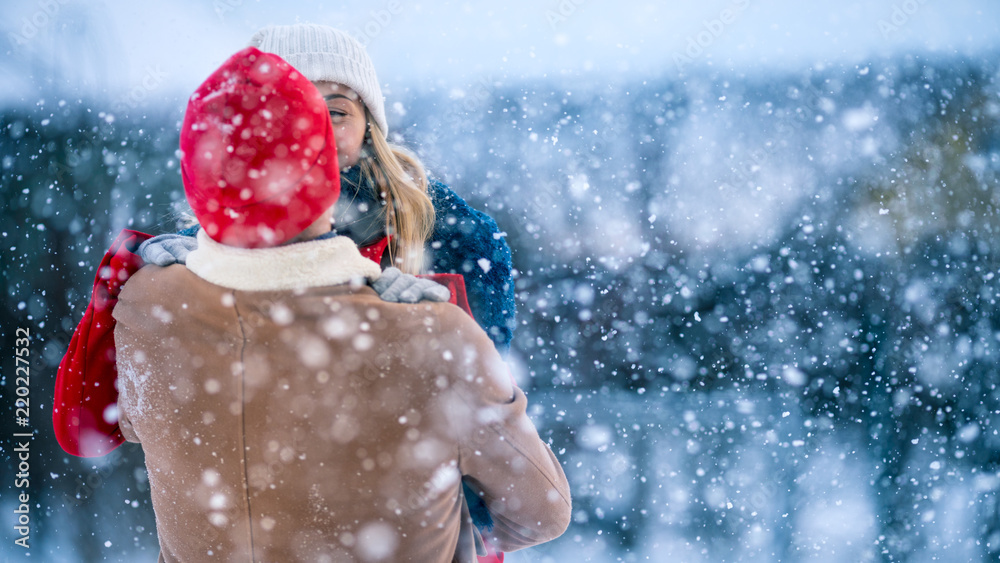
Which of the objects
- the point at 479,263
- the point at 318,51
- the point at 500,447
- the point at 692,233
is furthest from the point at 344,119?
the point at 692,233

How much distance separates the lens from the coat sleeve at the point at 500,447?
17.5 inches

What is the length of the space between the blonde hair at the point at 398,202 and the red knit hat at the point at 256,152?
283mm

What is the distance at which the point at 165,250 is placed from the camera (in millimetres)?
476

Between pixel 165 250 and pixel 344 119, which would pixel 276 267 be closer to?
pixel 165 250

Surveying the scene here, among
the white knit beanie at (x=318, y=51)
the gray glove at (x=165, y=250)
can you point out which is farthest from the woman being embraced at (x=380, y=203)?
the gray glove at (x=165, y=250)

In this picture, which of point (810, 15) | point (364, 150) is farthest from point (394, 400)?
point (810, 15)

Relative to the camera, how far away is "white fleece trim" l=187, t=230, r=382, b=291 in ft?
1.35

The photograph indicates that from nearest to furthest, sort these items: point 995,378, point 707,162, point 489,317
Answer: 1. point 489,317
2. point 707,162
3. point 995,378

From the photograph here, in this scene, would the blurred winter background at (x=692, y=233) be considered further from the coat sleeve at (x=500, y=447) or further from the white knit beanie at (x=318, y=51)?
the coat sleeve at (x=500, y=447)

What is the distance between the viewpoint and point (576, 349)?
3.68 feet

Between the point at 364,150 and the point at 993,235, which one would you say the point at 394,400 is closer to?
the point at 364,150

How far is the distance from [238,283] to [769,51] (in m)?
1.16

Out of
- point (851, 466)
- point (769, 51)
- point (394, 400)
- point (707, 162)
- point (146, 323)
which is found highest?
point (769, 51)

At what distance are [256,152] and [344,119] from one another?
0.35 meters
